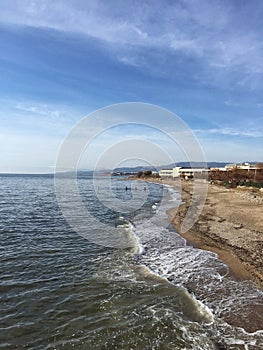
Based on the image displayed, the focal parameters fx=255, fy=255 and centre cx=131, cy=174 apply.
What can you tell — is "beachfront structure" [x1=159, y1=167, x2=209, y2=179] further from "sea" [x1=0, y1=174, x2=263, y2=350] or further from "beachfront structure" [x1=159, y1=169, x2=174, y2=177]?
"sea" [x1=0, y1=174, x2=263, y2=350]

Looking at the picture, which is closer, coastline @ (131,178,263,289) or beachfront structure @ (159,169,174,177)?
coastline @ (131,178,263,289)

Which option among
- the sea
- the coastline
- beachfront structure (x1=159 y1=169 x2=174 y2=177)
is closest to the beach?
the coastline

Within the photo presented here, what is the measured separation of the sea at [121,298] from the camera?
240 inches

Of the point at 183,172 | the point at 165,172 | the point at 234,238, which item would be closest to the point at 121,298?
the point at 234,238

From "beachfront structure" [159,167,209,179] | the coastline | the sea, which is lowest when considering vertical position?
the sea

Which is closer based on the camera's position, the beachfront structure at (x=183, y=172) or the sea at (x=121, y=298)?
the sea at (x=121, y=298)

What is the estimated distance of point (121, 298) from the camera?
799 cm

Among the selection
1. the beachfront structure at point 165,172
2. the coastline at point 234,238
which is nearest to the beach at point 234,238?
the coastline at point 234,238

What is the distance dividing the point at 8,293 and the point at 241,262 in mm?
9003

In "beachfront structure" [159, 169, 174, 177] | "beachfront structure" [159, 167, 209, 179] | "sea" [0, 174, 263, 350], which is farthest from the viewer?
"beachfront structure" [159, 169, 174, 177]

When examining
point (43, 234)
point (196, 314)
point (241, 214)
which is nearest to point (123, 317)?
point (196, 314)

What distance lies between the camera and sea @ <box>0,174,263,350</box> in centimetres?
609

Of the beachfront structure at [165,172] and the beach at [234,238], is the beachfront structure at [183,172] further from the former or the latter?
the beach at [234,238]

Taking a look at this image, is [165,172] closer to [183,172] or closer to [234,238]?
[183,172]
